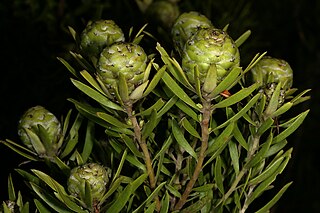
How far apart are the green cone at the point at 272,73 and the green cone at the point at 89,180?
24 centimetres

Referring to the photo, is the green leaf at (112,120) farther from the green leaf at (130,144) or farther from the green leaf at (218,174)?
the green leaf at (218,174)

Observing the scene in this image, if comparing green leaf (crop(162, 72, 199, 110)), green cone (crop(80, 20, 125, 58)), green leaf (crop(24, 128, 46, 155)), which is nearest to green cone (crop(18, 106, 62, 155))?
green leaf (crop(24, 128, 46, 155))

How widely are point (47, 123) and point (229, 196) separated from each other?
265 mm

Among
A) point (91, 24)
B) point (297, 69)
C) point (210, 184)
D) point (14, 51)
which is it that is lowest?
point (297, 69)

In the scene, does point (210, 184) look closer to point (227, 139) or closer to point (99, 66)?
point (227, 139)

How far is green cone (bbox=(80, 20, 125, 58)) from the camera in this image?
2.46 feet

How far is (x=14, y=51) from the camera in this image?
48.4 inches

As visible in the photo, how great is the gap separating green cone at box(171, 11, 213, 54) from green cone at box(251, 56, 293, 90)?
0.28 feet

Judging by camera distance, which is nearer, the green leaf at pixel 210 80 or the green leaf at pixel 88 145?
the green leaf at pixel 210 80

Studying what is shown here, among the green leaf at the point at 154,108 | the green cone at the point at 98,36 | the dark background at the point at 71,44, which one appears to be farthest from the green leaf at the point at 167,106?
the dark background at the point at 71,44

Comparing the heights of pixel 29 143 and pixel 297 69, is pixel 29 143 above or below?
above

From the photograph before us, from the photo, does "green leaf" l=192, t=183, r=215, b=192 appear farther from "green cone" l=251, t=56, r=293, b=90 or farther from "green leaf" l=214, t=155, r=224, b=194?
"green cone" l=251, t=56, r=293, b=90

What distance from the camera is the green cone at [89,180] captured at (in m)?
0.66

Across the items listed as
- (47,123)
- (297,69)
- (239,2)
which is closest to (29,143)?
(47,123)
